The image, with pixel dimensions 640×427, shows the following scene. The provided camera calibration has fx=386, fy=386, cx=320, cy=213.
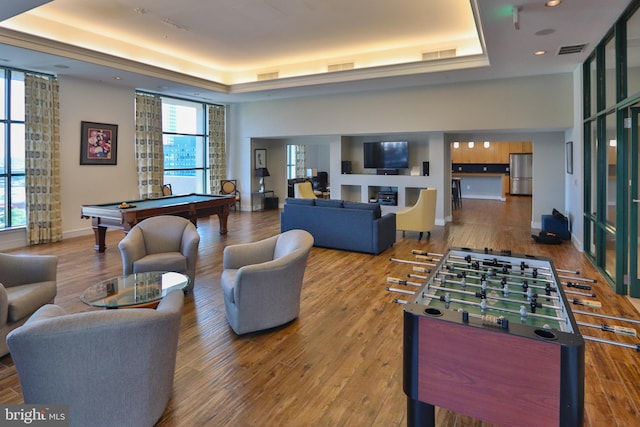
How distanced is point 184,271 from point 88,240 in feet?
14.3

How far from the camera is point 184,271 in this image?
449 centimetres

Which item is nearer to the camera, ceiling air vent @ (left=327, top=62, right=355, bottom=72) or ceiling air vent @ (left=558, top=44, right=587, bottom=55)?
ceiling air vent @ (left=558, top=44, right=587, bottom=55)

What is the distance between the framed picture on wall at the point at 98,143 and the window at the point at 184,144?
161cm

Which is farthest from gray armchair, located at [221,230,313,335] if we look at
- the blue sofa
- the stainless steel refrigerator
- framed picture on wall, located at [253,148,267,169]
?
the stainless steel refrigerator

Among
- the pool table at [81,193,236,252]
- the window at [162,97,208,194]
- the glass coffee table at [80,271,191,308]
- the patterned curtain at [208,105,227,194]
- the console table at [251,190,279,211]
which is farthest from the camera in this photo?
the console table at [251,190,279,211]

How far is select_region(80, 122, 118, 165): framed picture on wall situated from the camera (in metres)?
7.96

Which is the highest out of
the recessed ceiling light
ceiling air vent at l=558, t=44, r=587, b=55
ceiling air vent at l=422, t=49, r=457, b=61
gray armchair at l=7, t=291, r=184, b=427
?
ceiling air vent at l=422, t=49, r=457, b=61

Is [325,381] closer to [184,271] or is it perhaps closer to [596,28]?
[184,271]

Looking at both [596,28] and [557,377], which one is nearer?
[557,377]

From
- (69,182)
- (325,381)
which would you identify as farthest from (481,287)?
(69,182)

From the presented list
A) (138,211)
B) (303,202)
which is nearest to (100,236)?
(138,211)

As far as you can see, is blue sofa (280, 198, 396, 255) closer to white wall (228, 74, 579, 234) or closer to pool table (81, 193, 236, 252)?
pool table (81, 193, 236, 252)

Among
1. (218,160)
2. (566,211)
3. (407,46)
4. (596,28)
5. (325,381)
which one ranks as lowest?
(325,381)

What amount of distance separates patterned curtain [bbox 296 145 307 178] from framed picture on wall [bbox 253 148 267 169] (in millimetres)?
3258
